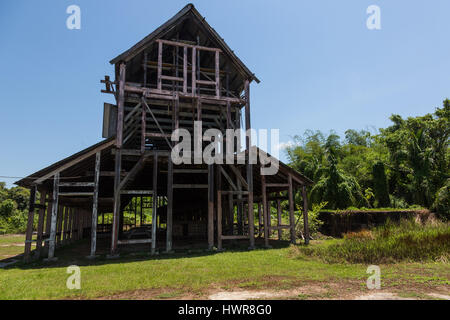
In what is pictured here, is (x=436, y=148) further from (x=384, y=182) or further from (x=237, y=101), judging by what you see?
(x=237, y=101)

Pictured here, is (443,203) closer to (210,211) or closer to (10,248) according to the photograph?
(210,211)

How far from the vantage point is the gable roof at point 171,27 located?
45.8 feet

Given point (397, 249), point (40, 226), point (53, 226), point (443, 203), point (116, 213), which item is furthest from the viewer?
point (443, 203)

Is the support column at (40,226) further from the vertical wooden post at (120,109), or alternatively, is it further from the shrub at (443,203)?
the shrub at (443,203)

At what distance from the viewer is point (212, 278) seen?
784 cm

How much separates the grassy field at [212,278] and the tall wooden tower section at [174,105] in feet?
9.42

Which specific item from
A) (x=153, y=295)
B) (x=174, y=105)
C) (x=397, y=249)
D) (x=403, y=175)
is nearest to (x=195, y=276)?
(x=153, y=295)

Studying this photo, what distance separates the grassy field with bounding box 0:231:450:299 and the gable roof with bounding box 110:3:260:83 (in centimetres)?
967

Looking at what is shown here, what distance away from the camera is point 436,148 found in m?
32.2

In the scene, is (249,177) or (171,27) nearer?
(249,177)

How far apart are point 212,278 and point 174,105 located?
9092 mm

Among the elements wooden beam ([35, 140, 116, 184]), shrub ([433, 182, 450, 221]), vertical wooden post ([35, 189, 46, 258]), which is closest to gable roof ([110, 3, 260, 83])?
wooden beam ([35, 140, 116, 184])
